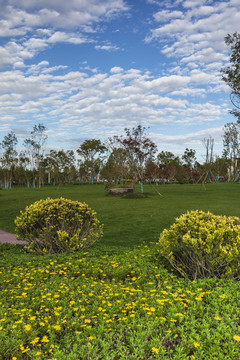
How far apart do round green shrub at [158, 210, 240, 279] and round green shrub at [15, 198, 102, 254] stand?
3.10 m

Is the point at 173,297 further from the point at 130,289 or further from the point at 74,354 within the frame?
the point at 74,354

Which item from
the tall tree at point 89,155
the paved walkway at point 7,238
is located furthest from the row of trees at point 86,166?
the paved walkway at point 7,238

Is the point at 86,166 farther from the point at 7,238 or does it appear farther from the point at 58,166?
the point at 7,238

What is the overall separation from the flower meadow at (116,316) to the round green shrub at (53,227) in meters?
1.95

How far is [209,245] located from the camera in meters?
5.33

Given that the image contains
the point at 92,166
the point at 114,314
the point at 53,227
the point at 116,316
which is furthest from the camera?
the point at 92,166

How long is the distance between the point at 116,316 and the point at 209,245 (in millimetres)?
2356

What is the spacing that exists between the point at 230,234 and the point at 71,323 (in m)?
3.47

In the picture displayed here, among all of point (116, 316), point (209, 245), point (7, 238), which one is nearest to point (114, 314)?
point (116, 316)

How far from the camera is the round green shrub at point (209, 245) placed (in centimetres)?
528

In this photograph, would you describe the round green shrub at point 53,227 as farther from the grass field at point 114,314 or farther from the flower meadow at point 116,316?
the flower meadow at point 116,316

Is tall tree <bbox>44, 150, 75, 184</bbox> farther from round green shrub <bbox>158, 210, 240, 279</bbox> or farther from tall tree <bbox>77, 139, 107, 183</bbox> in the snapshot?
round green shrub <bbox>158, 210, 240, 279</bbox>

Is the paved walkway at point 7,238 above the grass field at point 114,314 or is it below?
below

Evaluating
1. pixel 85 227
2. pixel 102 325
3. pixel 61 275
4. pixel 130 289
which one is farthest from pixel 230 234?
pixel 85 227
